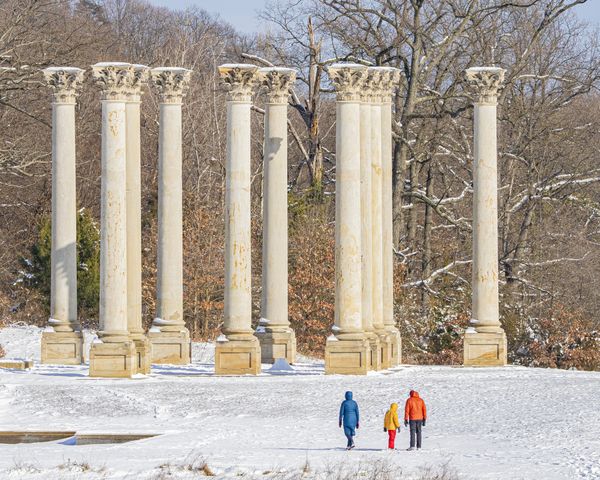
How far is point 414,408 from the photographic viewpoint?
43.6 metres

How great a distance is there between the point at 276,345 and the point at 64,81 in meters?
13.0

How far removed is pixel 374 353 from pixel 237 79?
1128 centimetres

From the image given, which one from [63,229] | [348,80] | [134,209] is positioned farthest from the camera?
[63,229]

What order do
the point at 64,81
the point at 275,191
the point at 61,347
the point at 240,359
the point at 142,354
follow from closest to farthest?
1. the point at 240,359
2. the point at 142,354
3. the point at 275,191
4. the point at 64,81
5. the point at 61,347

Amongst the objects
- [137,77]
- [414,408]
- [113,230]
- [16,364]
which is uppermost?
[137,77]

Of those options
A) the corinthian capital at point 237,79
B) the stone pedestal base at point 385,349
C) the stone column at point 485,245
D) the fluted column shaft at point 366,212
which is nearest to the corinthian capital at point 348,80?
the fluted column shaft at point 366,212

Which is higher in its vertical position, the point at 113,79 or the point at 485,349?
the point at 113,79

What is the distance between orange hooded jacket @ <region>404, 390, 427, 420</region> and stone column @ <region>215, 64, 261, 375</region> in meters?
19.2

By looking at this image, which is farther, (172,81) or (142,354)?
(172,81)

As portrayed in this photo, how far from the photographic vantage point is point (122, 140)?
203 feet

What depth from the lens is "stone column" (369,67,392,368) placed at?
216 feet

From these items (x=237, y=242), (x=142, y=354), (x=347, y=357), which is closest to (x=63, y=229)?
(x=142, y=354)

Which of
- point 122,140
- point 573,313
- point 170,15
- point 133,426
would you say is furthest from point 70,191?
point 170,15

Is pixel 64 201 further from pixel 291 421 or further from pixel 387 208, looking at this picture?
pixel 291 421
